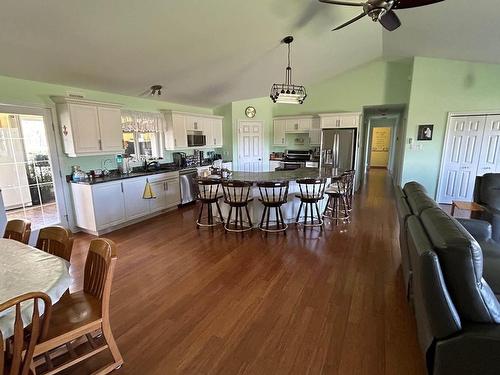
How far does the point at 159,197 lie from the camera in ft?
16.9

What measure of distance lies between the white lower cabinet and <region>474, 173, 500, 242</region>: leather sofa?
17.0ft

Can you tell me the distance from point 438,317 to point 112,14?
374 centimetres

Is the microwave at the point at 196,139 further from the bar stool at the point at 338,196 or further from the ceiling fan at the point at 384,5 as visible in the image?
the ceiling fan at the point at 384,5

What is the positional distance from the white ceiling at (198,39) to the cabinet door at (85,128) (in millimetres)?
439

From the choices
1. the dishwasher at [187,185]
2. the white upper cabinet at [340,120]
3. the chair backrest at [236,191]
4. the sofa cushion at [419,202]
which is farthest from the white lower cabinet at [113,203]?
the white upper cabinet at [340,120]

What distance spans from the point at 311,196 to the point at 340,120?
3.81m

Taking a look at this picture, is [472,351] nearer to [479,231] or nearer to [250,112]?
[479,231]

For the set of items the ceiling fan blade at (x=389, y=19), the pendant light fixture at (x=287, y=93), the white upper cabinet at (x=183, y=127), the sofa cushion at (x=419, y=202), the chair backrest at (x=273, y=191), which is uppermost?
the ceiling fan blade at (x=389, y=19)

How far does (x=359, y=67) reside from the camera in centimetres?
677

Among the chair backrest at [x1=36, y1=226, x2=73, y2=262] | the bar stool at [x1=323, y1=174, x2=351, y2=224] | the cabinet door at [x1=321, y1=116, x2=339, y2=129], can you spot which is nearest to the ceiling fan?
the bar stool at [x1=323, y1=174, x2=351, y2=224]

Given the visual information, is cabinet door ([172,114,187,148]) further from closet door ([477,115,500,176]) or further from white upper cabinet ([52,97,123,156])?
closet door ([477,115,500,176])

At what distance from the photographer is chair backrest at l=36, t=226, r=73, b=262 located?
1.82 metres

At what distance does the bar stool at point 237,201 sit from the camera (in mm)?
3857

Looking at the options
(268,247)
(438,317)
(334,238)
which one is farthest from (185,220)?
(438,317)
